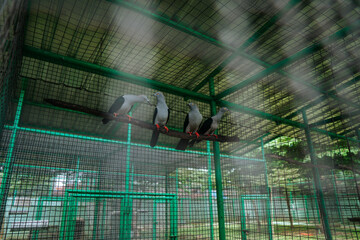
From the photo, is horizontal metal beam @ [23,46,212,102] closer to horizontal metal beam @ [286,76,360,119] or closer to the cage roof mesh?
the cage roof mesh

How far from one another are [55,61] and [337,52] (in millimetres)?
4162

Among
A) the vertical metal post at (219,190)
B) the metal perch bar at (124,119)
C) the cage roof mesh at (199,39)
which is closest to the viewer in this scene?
the metal perch bar at (124,119)

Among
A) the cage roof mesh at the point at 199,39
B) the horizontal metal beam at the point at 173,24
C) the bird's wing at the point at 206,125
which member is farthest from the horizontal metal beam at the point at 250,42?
the bird's wing at the point at 206,125

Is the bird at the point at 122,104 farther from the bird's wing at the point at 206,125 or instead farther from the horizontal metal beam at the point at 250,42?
the horizontal metal beam at the point at 250,42

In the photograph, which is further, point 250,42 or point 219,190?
point 219,190

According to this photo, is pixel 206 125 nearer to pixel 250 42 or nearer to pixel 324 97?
pixel 250 42

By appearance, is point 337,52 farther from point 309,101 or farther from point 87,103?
point 87,103

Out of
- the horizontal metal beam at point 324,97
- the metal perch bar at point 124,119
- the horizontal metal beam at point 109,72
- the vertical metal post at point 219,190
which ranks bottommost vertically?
the vertical metal post at point 219,190

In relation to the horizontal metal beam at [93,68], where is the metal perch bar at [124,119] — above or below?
below

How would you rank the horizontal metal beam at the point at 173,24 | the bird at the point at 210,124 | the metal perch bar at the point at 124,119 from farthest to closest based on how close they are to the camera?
the bird at the point at 210,124 → the horizontal metal beam at the point at 173,24 → the metal perch bar at the point at 124,119

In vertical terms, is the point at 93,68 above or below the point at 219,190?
above

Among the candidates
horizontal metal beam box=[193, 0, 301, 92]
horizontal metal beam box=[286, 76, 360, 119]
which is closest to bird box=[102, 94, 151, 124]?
horizontal metal beam box=[193, 0, 301, 92]

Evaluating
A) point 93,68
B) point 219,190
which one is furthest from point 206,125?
point 93,68

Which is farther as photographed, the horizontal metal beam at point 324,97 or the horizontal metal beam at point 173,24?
the horizontal metal beam at point 324,97
